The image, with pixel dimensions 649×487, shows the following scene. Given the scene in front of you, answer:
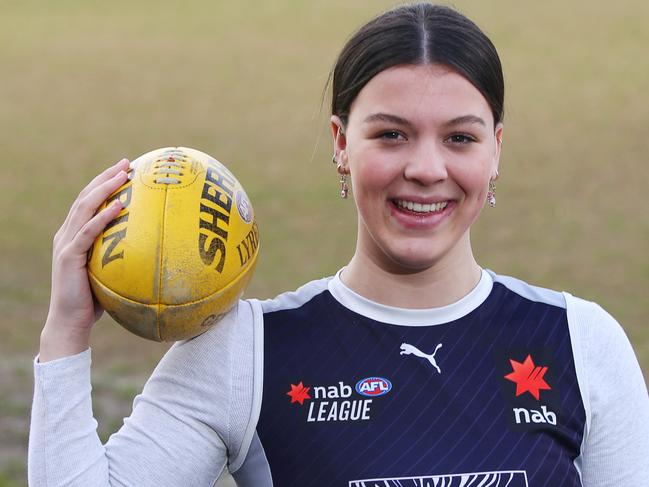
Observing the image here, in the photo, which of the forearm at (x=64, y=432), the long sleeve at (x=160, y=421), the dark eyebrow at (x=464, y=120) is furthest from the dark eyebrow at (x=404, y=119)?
the forearm at (x=64, y=432)

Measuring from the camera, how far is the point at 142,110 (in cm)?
1432

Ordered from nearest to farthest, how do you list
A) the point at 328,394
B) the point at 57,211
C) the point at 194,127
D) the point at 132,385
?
the point at 328,394 → the point at 132,385 → the point at 57,211 → the point at 194,127

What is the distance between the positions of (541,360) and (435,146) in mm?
560

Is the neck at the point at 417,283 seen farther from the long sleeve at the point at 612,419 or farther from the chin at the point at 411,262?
the long sleeve at the point at 612,419

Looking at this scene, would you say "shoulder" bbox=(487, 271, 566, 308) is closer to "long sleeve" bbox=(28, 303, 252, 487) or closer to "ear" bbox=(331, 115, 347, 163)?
Answer: "ear" bbox=(331, 115, 347, 163)

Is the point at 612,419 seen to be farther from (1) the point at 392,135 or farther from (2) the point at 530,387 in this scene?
(1) the point at 392,135

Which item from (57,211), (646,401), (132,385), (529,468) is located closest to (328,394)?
(529,468)

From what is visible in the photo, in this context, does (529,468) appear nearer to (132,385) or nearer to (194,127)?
(132,385)

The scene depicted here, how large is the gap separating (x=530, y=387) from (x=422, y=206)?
48 centimetres

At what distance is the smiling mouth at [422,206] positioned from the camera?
7.93 ft

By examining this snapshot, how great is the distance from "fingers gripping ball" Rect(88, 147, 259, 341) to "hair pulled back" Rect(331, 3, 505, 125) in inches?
15.7

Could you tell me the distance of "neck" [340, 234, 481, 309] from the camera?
2.57 meters

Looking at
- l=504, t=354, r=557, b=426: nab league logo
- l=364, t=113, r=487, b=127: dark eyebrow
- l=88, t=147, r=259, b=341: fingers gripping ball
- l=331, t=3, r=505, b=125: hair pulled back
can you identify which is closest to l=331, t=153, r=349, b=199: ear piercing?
l=331, t=3, r=505, b=125: hair pulled back

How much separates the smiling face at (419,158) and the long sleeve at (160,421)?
0.42 metres
